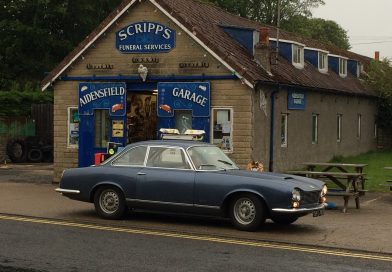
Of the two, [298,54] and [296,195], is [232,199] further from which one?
[298,54]

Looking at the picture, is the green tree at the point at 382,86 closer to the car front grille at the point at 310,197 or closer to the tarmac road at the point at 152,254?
the car front grille at the point at 310,197

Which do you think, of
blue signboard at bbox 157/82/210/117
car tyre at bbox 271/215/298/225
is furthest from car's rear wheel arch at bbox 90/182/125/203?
blue signboard at bbox 157/82/210/117

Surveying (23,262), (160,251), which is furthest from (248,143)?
(23,262)

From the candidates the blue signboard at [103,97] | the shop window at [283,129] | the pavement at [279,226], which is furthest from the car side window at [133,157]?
the shop window at [283,129]

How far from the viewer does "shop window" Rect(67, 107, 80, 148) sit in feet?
68.4

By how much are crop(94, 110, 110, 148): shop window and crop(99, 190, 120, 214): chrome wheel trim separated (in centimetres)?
811

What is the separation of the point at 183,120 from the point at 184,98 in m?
0.69

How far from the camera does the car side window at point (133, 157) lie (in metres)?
12.4

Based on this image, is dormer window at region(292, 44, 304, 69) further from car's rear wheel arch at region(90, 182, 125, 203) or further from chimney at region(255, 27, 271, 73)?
car's rear wheel arch at region(90, 182, 125, 203)

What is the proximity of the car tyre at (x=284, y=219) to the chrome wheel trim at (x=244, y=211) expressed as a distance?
0.37 m

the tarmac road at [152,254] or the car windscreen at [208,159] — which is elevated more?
the car windscreen at [208,159]

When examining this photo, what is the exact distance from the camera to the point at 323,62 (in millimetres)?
28234

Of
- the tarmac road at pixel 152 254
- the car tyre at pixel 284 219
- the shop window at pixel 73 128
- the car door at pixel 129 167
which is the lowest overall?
the tarmac road at pixel 152 254

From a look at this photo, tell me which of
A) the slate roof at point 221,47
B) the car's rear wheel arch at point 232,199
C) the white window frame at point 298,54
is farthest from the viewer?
the white window frame at point 298,54
